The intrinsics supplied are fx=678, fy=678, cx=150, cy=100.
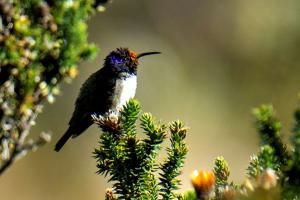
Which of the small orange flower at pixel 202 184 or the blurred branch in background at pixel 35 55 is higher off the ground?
the blurred branch in background at pixel 35 55

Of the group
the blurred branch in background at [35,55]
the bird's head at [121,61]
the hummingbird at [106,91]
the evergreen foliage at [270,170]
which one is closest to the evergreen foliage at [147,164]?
the evergreen foliage at [270,170]

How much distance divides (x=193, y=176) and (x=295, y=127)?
437mm

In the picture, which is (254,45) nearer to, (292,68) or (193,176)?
(292,68)

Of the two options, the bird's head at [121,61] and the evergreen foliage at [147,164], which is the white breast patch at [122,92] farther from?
the evergreen foliage at [147,164]

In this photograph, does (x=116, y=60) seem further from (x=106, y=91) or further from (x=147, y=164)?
(x=147, y=164)

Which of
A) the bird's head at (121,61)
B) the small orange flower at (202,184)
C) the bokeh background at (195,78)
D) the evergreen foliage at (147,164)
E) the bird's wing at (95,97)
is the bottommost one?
the small orange flower at (202,184)

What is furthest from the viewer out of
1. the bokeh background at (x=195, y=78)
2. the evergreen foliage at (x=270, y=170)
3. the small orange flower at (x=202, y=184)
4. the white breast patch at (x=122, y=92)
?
the bokeh background at (x=195, y=78)

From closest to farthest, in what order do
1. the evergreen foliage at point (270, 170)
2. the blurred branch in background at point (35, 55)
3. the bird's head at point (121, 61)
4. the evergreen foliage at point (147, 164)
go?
the evergreen foliage at point (270, 170) < the blurred branch in background at point (35, 55) < the evergreen foliage at point (147, 164) < the bird's head at point (121, 61)

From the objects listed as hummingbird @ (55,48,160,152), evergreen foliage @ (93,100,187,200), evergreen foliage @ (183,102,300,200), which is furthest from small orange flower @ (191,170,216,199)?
hummingbird @ (55,48,160,152)

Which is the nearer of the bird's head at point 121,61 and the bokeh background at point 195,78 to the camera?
the bird's head at point 121,61

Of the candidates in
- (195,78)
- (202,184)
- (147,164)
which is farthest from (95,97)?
(195,78)

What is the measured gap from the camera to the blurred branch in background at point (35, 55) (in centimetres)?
280

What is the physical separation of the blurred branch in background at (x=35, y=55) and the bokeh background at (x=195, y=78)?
9134mm

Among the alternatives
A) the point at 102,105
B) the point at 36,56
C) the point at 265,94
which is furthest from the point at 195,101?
the point at 36,56
